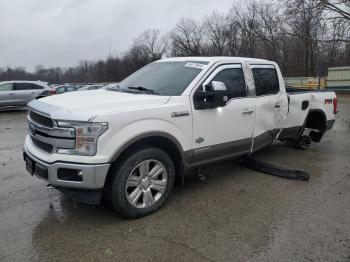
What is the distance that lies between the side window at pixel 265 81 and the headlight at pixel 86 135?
114 inches

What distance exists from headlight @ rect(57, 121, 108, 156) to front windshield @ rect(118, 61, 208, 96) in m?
1.24

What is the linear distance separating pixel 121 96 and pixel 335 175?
3.80 metres

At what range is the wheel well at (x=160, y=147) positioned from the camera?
13.1 feet

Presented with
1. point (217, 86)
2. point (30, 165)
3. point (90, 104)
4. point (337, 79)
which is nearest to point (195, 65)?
point (217, 86)

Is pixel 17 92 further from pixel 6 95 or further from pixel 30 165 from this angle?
pixel 30 165

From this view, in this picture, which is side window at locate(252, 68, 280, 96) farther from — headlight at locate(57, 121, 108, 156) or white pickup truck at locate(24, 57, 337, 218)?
headlight at locate(57, 121, 108, 156)

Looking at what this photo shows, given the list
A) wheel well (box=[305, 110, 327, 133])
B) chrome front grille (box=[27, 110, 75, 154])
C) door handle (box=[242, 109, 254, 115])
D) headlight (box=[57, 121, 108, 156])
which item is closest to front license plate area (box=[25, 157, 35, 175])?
chrome front grille (box=[27, 110, 75, 154])

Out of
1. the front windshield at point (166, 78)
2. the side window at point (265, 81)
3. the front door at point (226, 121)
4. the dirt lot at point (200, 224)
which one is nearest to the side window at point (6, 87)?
the dirt lot at point (200, 224)

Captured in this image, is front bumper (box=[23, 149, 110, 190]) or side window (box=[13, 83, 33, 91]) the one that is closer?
front bumper (box=[23, 149, 110, 190])

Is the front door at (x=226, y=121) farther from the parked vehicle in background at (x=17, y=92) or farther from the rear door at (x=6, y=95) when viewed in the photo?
the rear door at (x=6, y=95)

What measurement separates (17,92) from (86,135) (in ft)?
57.0

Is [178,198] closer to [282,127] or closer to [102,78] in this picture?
[282,127]

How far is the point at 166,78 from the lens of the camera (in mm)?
5020

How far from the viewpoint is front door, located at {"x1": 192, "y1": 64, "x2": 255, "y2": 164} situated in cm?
471
